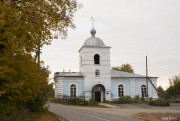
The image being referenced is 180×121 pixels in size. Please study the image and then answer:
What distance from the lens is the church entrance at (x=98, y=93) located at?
193ft

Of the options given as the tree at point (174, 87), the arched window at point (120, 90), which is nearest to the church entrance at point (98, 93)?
the arched window at point (120, 90)

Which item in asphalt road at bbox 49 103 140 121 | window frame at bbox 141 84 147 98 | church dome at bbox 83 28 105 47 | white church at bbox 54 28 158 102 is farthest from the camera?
window frame at bbox 141 84 147 98

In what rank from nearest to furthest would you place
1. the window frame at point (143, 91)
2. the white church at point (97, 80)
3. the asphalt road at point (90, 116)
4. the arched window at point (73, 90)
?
the asphalt road at point (90, 116)
the white church at point (97, 80)
the arched window at point (73, 90)
the window frame at point (143, 91)

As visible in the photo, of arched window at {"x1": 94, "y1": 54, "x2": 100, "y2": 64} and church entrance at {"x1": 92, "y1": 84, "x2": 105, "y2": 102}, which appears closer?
church entrance at {"x1": 92, "y1": 84, "x2": 105, "y2": 102}

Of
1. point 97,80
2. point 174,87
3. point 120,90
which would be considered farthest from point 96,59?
point 174,87

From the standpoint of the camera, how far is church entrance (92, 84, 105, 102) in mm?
58938

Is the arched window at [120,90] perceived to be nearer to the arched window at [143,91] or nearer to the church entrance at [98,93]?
the church entrance at [98,93]

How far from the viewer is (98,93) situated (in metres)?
59.7

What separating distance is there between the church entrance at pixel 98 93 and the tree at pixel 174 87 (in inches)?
625

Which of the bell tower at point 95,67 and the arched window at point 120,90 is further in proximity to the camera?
the arched window at point 120,90

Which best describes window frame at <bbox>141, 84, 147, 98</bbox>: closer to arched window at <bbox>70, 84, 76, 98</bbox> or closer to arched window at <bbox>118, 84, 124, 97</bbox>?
arched window at <bbox>118, 84, 124, 97</bbox>

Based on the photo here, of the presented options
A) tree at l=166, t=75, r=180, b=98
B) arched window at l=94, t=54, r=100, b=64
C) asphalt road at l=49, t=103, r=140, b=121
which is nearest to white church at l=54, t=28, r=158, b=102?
arched window at l=94, t=54, r=100, b=64

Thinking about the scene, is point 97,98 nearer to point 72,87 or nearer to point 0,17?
point 72,87

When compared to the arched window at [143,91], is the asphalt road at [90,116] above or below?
below
